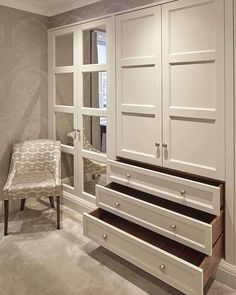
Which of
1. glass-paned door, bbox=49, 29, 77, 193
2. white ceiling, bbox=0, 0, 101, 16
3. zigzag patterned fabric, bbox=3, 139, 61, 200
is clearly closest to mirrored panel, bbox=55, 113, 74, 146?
glass-paned door, bbox=49, 29, 77, 193

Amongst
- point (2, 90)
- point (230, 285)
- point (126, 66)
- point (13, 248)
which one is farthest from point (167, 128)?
point (2, 90)

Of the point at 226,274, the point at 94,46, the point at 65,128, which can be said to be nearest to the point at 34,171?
the point at 65,128

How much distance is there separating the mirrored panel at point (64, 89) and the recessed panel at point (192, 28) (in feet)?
4.52

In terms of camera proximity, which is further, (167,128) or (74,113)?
(74,113)

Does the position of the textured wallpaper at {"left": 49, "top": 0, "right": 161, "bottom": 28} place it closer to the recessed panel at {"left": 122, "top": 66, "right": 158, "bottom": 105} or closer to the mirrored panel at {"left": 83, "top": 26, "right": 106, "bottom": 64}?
the mirrored panel at {"left": 83, "top": 26, "right": 106, "bottom": 64}

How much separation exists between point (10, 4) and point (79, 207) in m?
2.30

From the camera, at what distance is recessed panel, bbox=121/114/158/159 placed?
244cm

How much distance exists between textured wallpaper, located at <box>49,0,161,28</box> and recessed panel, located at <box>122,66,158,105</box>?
0.56 meters

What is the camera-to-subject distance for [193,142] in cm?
217

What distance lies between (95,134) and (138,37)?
1.05 m

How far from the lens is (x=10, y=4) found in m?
3.13

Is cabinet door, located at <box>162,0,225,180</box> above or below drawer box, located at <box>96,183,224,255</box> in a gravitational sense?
above

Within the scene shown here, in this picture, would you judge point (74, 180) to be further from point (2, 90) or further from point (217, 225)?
point (217, 225)

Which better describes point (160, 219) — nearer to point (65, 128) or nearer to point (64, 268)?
point (64, 268)
